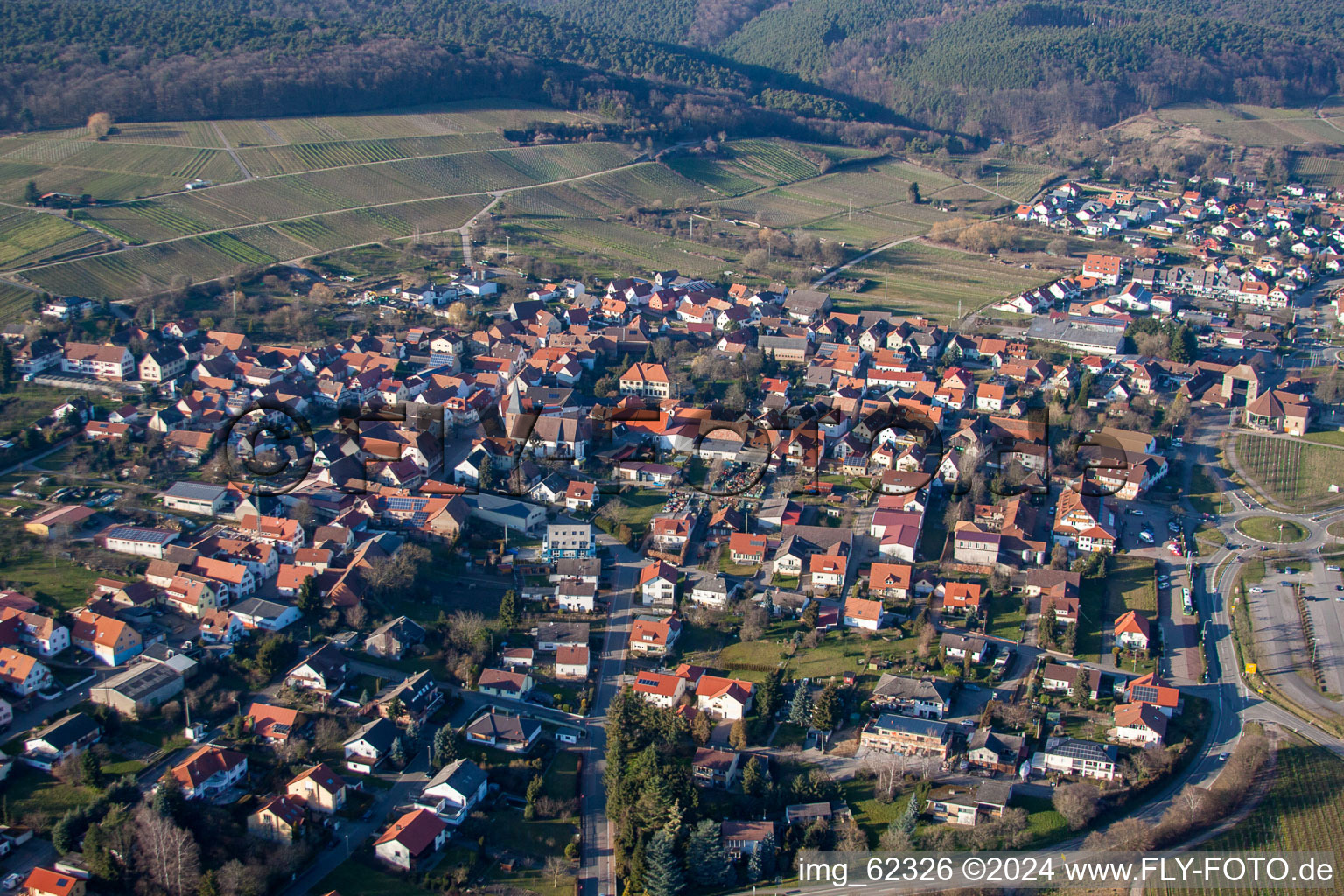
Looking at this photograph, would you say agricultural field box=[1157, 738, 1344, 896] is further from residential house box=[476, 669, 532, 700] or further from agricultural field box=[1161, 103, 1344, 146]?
agricultural field box=[1161, 103, 1344, 146]

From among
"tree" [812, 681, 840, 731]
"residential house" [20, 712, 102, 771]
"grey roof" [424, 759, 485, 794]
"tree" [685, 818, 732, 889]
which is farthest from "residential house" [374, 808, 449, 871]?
"tree" [812, 681, 840, 731]

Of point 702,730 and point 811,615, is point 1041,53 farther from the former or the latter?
point 702,730

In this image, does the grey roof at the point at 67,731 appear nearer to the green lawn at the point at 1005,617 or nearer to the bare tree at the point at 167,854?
the bare tree at the point at 167,854

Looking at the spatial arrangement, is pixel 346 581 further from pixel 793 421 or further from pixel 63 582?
pixel 793 421

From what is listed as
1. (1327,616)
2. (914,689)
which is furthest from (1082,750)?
(1327,616)

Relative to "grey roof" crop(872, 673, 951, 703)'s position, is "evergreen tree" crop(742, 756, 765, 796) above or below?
below
